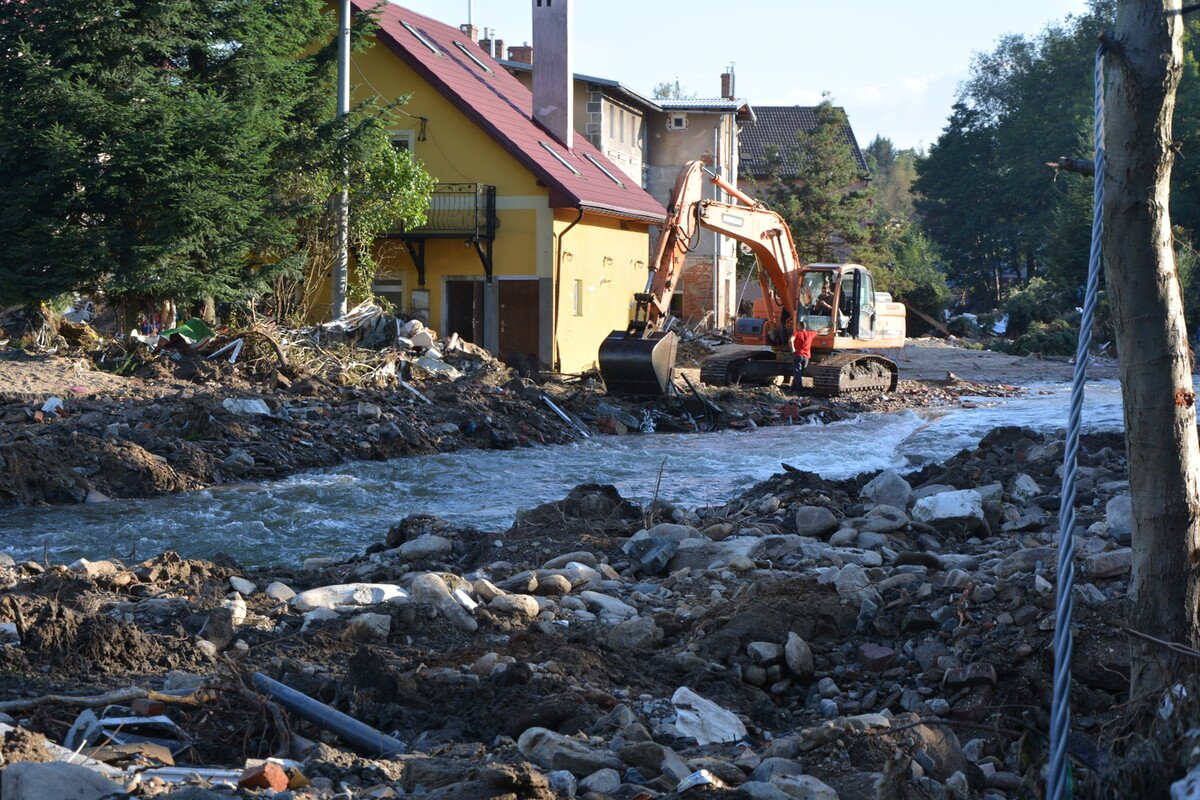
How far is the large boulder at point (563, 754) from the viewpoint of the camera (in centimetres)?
479

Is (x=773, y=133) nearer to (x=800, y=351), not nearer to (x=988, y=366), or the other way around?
(x=988, y=366)

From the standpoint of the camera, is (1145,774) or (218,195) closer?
(1145,774)

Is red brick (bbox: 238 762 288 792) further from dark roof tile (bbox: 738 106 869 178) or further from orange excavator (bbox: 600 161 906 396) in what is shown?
dark roof tile (bbox: 738 106 869 178)

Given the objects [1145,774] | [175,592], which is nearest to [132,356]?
[175,592]

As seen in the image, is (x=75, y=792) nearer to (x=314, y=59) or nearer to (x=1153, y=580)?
(x=1153, y=580)

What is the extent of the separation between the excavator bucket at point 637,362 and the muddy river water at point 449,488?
141cm

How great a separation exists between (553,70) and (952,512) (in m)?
22.7

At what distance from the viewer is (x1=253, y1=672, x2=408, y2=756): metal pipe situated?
207 inches

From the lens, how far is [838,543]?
9.79 m

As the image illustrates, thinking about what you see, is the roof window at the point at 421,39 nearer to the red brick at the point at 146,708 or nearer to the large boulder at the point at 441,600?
the large boulder at the point at 441,600

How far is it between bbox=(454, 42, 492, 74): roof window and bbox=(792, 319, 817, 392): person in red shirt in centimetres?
1216

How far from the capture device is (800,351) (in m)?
25.4

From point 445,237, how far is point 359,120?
374cm

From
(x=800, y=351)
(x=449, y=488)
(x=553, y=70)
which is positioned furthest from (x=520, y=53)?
(x=449, y=488)
